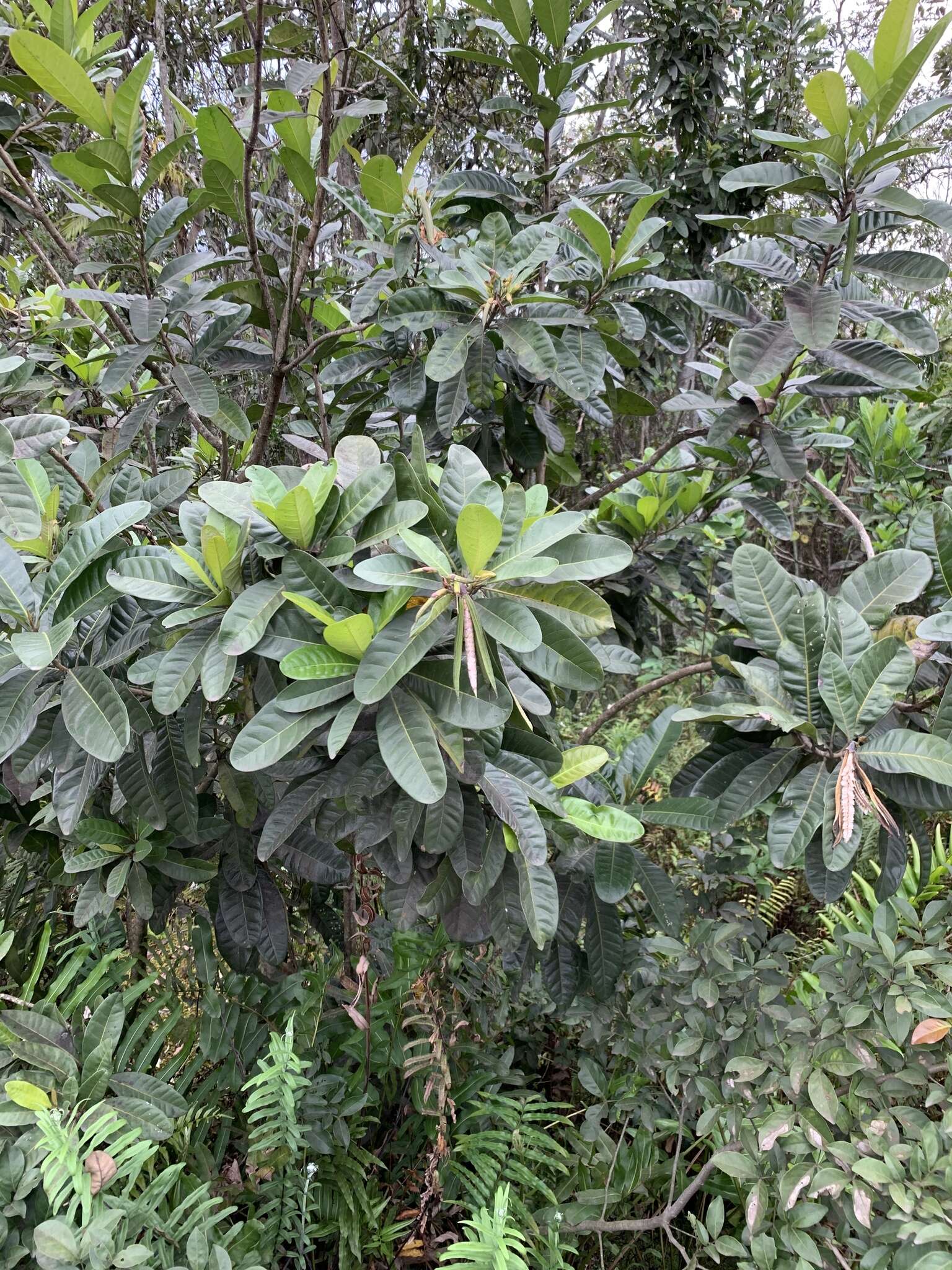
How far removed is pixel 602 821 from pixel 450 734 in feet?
0.97

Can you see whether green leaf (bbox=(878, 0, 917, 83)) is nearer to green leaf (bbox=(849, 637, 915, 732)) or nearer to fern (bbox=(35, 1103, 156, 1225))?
green leaf (bbox=(849, 637, 915, 732))

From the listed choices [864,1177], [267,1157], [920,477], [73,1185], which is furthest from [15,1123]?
[920,477]

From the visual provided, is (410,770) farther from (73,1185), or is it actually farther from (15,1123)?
(15,1123)

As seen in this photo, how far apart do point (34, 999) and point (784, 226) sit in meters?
2.06

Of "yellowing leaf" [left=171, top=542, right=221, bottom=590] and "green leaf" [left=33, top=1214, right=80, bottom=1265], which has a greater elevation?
"yellowing leaf" [left=171, top=542, right=221, bottom=590]

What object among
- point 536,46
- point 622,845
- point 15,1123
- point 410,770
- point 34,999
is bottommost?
point 34,999

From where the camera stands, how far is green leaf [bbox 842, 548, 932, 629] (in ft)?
3.55

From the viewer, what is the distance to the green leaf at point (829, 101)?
1.07 meters

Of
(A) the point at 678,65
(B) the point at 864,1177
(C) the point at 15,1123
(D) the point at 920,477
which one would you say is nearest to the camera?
(B) the point at 864,1177

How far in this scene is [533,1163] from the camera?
5.29 feet

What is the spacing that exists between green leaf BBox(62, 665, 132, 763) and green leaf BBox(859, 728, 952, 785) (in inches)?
39.7

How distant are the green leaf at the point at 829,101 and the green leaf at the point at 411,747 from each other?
103 cm

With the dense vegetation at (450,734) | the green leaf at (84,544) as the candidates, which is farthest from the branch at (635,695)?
the green leaf at (84,544)

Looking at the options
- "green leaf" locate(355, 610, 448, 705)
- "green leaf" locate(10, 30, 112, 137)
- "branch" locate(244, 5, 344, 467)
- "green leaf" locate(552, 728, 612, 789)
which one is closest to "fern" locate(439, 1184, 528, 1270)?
"green leaf" locate(552, 728, 612, 789)
